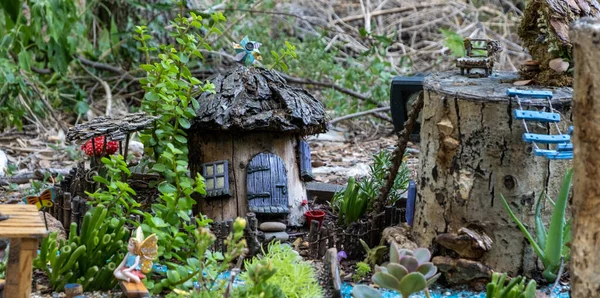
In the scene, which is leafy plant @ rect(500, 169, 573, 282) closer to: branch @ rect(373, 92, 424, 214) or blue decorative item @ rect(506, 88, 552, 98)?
blue decorative item @ rect(506, 88, 552, 98)

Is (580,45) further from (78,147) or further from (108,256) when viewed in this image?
(78,147)

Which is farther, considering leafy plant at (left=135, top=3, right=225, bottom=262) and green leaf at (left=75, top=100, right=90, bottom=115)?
green leaf at (left=75, top=100, right=90, bottom=115)

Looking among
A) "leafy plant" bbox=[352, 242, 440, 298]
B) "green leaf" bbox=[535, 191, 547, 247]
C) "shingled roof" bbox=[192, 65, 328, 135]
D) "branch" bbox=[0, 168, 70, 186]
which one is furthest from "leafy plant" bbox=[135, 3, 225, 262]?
"branch" bbox=[0, 168, 70, 186]

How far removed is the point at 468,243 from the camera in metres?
4.16

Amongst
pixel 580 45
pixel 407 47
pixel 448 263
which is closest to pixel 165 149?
pixel 448 263

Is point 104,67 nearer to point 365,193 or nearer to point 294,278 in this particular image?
point 365,193

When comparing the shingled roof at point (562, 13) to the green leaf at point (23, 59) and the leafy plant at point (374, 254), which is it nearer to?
the leafy plant at point (374, 254)

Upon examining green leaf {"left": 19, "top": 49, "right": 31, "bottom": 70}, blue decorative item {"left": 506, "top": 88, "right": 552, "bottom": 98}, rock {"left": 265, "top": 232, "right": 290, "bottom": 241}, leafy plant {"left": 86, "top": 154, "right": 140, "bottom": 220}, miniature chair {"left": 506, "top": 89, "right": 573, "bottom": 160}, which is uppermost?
green leaf {"left": 19, "top": 49, "right": 31, "bottom": 70}

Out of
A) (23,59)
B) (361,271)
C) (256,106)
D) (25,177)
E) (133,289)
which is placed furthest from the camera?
(23,59)

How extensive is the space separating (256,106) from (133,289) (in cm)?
137

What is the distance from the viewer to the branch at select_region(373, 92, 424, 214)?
4645 millimetres

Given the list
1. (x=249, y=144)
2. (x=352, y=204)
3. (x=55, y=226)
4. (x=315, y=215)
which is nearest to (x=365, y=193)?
(x=352, y=204)

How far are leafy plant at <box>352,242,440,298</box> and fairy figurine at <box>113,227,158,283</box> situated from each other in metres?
0.93

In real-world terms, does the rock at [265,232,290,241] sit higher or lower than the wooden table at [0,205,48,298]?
lower
